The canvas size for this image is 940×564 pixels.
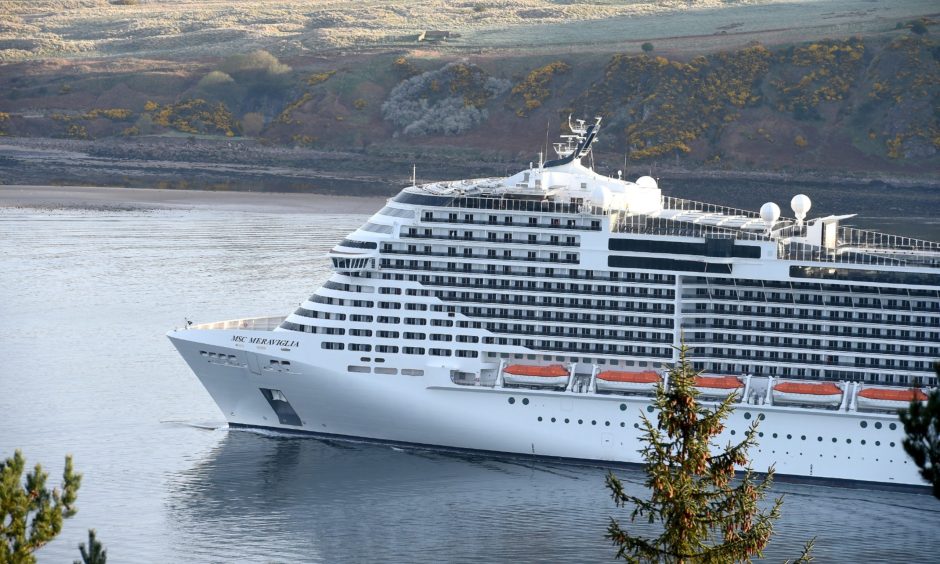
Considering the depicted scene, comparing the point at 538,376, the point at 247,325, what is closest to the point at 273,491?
the point at 247,325

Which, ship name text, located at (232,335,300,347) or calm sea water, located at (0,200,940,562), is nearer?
calm sea water, located at (0,200,940,562)

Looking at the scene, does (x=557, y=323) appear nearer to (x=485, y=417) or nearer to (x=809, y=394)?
(x=485, y=417)

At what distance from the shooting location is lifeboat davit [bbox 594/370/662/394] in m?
40.5

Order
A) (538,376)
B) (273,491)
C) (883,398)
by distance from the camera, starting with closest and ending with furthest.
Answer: (883,398) < (273,491) < (538,376)

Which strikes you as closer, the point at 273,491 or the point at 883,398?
the point at 883,398

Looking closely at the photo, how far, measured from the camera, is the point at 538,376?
4091 cm

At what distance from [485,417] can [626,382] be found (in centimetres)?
362

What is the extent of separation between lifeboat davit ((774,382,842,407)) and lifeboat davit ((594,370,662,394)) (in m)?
2.96

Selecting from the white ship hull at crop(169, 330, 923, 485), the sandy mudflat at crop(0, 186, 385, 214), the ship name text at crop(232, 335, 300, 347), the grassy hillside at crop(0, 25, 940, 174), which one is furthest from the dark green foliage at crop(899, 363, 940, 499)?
the grassy hillside at crop(0, 25, 940, 174)

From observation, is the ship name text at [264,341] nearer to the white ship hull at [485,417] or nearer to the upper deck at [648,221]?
the white ship hull at [485,417]

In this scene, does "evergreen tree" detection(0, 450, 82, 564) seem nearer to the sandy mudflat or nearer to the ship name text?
the ship name text

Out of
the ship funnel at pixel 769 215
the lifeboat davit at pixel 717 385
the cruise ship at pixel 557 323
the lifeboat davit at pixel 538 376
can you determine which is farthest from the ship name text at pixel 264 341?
the ship funnel at pixel 769 215

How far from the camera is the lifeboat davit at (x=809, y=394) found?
40.2 m

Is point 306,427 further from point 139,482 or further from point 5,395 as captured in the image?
point 5,395
